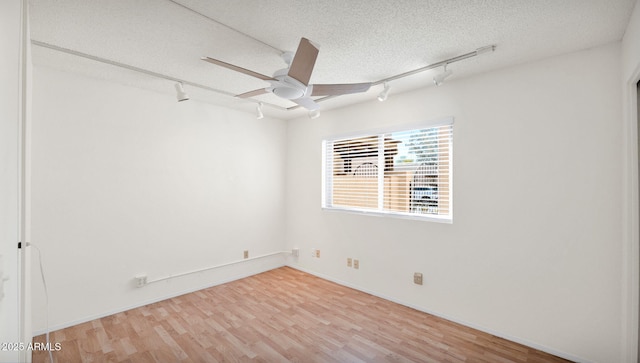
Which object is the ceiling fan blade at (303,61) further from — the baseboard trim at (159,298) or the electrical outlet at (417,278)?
the baseboard trim at (159,298)

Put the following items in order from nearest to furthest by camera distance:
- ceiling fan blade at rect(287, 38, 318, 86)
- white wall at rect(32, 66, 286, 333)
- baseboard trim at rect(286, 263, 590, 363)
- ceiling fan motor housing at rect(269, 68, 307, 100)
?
ceiling fan blade at rect(287, 38, 318, 86) → ceiling fan motor housing at rect(269, 68, 307, 100) → baseboard trim at rect(286, 263, 590, 363) → white wall at rect(32, 66, 286, 333)

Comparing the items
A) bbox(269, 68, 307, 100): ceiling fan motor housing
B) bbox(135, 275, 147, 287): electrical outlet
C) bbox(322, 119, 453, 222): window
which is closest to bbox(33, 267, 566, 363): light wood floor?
bbox(135, 275, 147, 287): electrical outlet

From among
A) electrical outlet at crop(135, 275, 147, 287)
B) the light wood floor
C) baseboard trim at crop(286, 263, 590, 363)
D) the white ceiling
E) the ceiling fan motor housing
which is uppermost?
the white ceiling

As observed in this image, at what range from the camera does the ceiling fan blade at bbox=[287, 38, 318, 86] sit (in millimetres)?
1680

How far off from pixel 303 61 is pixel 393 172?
2.09 metres

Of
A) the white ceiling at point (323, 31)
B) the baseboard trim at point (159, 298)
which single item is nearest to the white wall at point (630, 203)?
the white ceiling at point (323, 31)

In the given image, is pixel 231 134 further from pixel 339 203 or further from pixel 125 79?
pixel 339 203

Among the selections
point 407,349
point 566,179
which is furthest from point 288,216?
point 566,179

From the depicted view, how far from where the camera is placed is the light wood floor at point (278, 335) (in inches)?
89.8

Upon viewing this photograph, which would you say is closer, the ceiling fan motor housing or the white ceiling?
the white ceiling

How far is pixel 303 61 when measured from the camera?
1785 mm

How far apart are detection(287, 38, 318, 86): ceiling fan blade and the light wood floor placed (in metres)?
2.25

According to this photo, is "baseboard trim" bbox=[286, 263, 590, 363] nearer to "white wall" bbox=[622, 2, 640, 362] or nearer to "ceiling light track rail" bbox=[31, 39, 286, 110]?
"white wall" bbox=[622, 2, 640, 362]

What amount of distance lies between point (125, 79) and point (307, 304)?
3.28 meters
